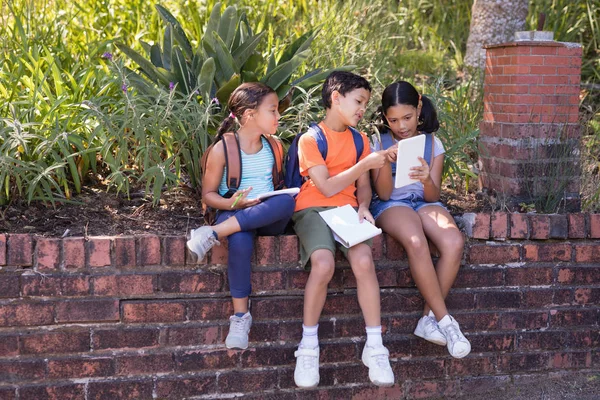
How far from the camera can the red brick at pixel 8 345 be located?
3.29 m

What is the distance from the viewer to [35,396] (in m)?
3.33

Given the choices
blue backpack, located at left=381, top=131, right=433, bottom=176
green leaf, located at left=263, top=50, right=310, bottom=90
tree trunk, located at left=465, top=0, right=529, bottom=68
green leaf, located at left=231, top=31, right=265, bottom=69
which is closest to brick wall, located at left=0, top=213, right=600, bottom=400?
blue backpack, located at left=381, top=131, right=433, bottom=176

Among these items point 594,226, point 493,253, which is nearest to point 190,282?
point 493,253

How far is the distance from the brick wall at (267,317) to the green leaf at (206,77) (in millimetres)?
1080

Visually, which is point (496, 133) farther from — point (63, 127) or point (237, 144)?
point (63, 127)

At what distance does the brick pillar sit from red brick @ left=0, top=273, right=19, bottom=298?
2.57m

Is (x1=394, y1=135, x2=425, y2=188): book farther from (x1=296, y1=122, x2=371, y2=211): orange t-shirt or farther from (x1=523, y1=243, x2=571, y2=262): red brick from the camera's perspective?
(x1=523, y1=243, x2=571, y2=262): red brick

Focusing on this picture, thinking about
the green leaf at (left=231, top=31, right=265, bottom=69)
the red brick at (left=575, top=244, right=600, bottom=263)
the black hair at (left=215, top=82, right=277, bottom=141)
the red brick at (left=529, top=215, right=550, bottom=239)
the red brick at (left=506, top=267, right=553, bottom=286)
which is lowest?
the red brick at (left=506, top=267, right=553, bottom=286)

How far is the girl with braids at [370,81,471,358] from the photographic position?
11.6 ft

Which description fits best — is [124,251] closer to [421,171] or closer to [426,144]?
[421,171]

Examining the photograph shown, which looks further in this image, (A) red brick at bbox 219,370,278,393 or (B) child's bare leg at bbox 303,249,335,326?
(A) red brick at bbox 219,370,278,393

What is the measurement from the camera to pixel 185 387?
3459 millimetres

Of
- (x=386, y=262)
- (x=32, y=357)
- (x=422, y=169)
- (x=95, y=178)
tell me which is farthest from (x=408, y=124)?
(x=32, y=357)

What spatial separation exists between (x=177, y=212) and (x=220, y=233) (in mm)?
637
